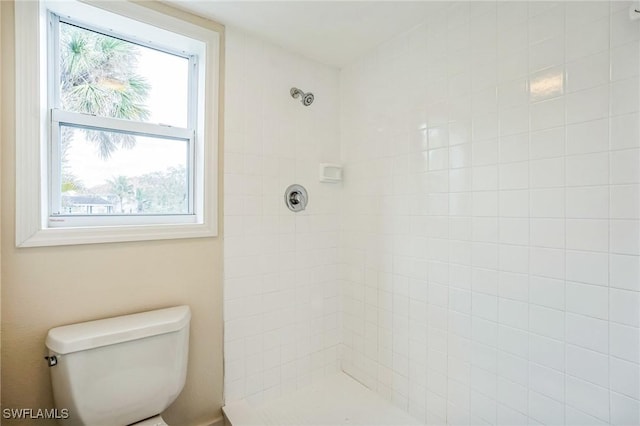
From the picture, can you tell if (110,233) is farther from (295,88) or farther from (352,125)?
(352,125)

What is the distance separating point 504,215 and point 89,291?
1.75 metres

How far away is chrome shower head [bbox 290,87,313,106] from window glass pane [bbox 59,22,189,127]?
1.92ft

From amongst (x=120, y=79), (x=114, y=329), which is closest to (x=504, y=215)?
(x=114, y=329)

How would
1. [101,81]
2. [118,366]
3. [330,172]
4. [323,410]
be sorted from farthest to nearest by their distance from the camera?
[330,172]
[323,410]
[101,81]
[118,366]

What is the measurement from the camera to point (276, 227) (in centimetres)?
179

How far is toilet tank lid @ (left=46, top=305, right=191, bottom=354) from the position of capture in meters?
1.11

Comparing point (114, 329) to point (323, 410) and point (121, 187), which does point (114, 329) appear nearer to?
point (121, 187)

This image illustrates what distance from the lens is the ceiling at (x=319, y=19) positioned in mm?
1435

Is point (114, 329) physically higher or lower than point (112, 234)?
lower

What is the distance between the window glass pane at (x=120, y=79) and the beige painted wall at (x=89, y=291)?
25 cm

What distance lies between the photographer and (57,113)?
4.22ft

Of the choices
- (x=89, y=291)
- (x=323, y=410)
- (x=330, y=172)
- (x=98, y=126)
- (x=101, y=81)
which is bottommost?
(x=323, y=410)

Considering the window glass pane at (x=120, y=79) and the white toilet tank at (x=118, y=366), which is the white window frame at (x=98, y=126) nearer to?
the window glass pane at (x=120, y=79)

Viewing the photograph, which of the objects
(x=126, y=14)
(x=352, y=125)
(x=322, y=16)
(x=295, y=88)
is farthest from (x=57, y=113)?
(x=352, y=125)
